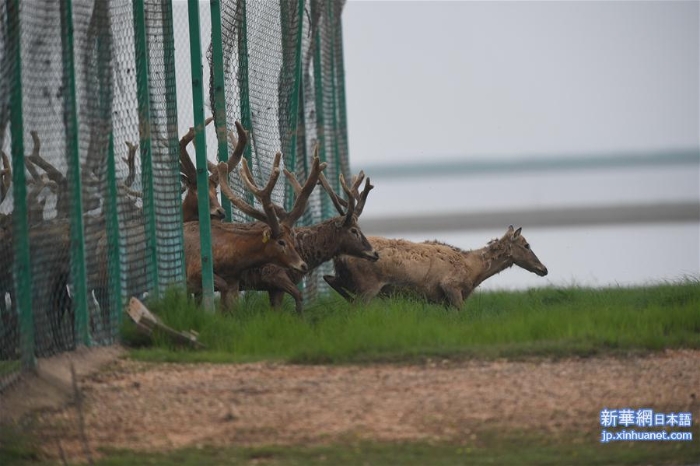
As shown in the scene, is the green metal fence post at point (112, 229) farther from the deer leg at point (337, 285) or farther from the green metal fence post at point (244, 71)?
the deer leg at point (337, 285)

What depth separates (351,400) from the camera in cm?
878

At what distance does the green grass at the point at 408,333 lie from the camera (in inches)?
406

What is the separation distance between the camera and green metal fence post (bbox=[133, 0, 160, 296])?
11.6 metres

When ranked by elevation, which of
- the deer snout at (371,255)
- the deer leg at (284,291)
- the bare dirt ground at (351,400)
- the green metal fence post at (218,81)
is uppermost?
the green metal fence post at (218,81)

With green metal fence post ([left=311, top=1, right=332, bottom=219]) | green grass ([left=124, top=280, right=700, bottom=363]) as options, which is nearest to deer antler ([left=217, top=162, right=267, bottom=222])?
green grass ([left=124, top=280, right=700, bottom=363])

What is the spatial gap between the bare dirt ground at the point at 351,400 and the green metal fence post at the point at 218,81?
11.7 feet

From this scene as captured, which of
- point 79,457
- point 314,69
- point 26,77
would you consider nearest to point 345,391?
point 79,457

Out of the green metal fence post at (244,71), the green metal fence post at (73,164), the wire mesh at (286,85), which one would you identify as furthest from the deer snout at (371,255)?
the green metal fence post at (73,164)

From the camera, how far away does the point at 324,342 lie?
10.5 meters

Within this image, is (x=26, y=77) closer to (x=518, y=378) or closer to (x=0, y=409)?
(x=0, y=409)

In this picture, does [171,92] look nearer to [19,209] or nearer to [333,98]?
[19,209]

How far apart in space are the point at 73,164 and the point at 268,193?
264 cm

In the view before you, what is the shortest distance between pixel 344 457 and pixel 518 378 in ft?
6.75

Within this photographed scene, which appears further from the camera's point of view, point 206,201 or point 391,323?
point 206,201
